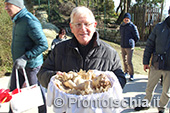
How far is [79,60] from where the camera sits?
5.72 ft

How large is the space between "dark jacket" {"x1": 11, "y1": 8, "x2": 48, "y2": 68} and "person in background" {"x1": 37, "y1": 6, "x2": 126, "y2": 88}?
638 millimetres

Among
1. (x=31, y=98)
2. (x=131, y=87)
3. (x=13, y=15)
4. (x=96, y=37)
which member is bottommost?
(x=131, y=87)

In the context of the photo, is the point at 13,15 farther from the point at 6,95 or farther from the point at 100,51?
the point at 100,51

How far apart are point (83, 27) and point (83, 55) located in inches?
13.3

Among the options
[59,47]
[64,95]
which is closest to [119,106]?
[64,95]

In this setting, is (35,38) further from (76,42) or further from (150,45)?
(150,45)

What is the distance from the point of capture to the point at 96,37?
5.77ft

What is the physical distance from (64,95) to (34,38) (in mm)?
1410

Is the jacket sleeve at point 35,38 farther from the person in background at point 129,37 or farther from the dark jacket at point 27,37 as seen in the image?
the person in background at point 129,37

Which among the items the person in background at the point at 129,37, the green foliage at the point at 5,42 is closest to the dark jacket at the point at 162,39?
the person in background at the point at 129,37

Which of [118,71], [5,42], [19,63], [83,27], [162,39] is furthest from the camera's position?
[5,42]

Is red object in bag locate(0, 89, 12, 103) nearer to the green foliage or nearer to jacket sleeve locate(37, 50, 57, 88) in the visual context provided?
jacket sleeve locate(37, 50, 57, 88)

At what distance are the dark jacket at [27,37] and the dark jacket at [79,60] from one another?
637 millimetres

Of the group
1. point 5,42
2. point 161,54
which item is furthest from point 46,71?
point 5,42
